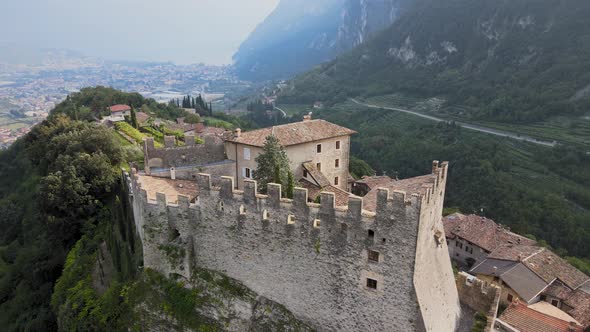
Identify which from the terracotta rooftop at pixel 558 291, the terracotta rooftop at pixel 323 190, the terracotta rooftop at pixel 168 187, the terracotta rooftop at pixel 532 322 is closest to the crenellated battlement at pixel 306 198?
the terracotta rooftop at pixel 168 187

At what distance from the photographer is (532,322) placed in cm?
3272

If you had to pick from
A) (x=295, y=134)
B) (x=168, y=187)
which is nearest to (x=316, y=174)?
(x=295, y=134)

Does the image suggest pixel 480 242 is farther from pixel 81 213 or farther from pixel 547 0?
pixel 547 0

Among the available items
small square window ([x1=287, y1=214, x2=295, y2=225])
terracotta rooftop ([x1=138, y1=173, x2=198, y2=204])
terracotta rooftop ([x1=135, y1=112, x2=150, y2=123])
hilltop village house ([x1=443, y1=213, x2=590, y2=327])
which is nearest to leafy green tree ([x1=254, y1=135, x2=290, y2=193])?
terracotta rooftop ([x1=138, y1=173, x2=198, y2=204])

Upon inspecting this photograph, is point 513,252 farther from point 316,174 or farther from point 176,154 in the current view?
point 176,154

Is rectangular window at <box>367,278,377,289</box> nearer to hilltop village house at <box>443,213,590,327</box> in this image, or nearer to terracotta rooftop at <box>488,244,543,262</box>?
hilltop village house at <box>443,213,590,327</box>

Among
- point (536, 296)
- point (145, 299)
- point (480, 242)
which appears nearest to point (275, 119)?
point (480, 242)

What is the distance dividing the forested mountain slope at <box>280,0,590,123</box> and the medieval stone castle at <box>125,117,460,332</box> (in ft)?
345

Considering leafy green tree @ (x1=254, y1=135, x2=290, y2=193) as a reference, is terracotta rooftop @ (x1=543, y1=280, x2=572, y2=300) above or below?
below

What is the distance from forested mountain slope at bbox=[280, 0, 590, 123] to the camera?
4357 inches

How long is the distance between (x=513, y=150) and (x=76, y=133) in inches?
3700

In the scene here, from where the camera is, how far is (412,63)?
192 meters

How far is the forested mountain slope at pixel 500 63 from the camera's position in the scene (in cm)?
11067

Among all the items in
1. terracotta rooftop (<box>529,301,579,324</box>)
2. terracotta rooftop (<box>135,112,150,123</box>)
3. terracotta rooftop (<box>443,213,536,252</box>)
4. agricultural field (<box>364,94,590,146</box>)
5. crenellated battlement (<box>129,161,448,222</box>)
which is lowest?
terracotta rooftop (<box>529,301,579,324</box>)
